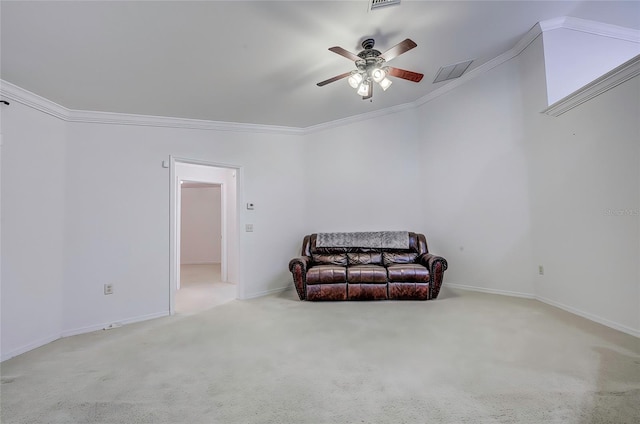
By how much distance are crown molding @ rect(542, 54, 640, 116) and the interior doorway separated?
4145mm

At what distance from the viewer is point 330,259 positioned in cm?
447

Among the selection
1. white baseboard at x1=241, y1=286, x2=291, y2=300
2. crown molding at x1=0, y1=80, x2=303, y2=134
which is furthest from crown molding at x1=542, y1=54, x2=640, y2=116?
white baseboard at x1=241, y1=286, x2=291, y2=300

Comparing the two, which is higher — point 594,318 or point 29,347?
point 594,318

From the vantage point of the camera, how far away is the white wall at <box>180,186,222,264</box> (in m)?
8.92

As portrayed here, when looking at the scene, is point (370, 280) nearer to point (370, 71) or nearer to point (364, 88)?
point (364, 88)

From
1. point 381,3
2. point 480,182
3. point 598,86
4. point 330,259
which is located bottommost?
point 330,259

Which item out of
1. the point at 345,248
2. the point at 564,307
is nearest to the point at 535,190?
the point at 564,307

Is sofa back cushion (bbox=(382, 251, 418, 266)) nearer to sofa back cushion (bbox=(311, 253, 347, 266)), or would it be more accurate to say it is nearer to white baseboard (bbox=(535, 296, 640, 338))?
sofa back cushion (bbox=(311, 253, 347, 266))

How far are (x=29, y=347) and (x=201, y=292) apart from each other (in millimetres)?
2270

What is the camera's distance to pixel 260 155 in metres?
Result: 4.62

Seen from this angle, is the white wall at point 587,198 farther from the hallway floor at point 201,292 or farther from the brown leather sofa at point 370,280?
the hallway floor at point 201,292

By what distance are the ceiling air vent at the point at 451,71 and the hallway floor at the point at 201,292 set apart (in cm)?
433

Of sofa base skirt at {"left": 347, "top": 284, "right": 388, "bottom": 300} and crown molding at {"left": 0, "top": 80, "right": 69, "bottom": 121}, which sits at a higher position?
crown molding at {"left": 0, "top": 80, "right": 69, "bottom": 121}

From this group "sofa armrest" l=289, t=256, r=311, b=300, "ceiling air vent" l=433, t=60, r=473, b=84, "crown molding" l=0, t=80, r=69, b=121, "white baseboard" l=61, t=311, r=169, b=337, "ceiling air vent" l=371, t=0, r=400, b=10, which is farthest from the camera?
"sofa armrest" l=289, t=256, r=311, b=300
